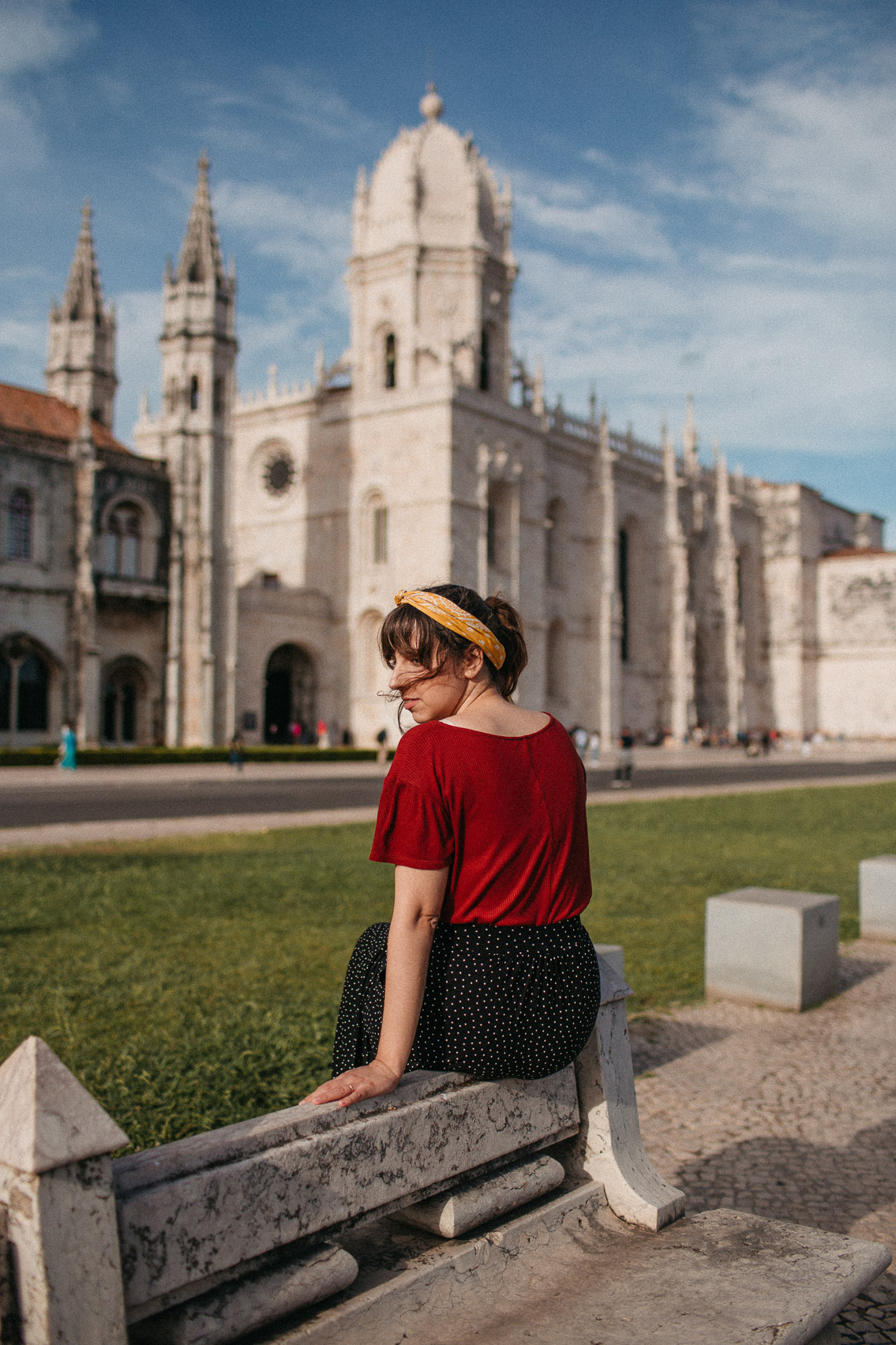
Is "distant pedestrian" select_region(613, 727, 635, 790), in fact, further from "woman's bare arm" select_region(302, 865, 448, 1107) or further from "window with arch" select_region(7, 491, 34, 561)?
"woman's bare arm" select_region(302, 865, 448, 1107)

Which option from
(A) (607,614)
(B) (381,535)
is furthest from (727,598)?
(B) (381,535)

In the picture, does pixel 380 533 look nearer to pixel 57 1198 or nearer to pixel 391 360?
pixel 391 360

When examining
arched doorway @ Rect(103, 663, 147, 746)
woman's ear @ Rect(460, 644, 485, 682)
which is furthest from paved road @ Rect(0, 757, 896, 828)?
woman's ear @ Rect(460, 644, 485, 682)

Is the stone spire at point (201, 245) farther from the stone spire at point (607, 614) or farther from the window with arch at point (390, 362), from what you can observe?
the stone spire at point (607, 614)

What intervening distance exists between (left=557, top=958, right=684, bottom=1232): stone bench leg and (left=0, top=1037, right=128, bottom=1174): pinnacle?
1.43m

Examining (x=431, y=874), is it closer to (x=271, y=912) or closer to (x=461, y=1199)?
(x=461, y=1199)

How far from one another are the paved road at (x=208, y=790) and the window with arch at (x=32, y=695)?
489 cm

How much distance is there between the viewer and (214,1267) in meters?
1.87

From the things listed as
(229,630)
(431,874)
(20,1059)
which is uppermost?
(229,630)

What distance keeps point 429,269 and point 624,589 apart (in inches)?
715

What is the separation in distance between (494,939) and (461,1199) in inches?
21.8

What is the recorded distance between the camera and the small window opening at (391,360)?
140ft

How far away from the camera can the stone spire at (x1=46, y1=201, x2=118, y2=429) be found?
126ft

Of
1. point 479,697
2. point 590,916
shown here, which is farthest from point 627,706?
point 479,697
